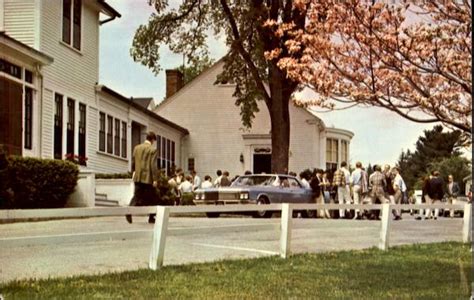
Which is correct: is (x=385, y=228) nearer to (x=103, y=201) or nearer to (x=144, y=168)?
(x=103, y=201)

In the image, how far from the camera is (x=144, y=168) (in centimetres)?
565

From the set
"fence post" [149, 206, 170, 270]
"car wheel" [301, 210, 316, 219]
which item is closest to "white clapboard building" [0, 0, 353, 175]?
"fence post" [149, 206, 170, 270]

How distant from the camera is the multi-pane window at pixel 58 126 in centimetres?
549

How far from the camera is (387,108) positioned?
6.32 metres

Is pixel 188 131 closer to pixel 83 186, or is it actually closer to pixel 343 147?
pixel 83 186

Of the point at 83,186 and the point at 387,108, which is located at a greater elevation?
the point at 387,108

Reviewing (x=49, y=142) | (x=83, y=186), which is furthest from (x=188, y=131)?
(x=49, y=142)

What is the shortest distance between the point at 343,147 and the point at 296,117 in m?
3.42

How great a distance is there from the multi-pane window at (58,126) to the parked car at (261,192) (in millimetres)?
1501

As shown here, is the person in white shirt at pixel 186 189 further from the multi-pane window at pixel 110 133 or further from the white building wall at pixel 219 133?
the multi-pane window at pixel 110 133

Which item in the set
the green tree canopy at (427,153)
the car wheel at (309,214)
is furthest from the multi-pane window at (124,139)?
the car wheel at (309,214)

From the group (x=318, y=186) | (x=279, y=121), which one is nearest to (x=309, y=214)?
(x=318, y=186)

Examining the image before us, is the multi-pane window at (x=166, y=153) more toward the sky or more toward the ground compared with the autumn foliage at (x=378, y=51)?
more toward the ground

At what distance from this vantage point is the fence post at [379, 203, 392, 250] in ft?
31.1
